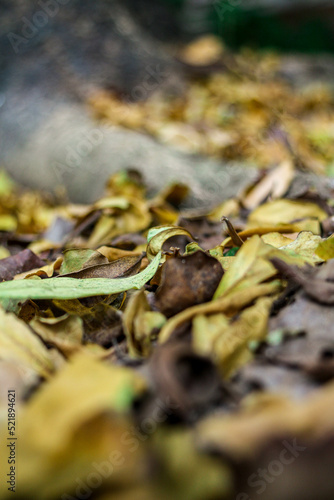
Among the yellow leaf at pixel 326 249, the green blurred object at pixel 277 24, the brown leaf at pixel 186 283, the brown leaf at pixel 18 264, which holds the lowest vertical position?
the green blurred object at pixel 277 24

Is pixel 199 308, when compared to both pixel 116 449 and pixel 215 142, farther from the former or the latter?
pixel 215 142

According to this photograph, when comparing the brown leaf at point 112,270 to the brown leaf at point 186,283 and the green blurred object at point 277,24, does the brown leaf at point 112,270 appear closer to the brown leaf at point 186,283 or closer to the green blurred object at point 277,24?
the brown leaf at point 186,283

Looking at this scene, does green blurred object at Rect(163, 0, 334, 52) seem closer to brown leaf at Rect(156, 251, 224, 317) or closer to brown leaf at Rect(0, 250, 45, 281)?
brown leaf at Rect(0, 250, 45, 281)

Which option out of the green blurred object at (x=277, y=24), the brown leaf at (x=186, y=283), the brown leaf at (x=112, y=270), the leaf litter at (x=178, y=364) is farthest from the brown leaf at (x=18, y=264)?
the green blurred object at (x=277, y=24)

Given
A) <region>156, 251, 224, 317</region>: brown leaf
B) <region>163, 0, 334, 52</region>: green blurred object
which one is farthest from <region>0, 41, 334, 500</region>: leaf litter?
<region>163, 0, 334, 52</region>: green blurred object

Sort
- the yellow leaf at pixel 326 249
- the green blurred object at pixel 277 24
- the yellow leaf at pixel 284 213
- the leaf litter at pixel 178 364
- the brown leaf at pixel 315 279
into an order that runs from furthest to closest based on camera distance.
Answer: the green blurred object at pixel 277 24 → the yellow leaf at pixel 284 213 → the yellow leaf at pixel 326 249 → the brown leaf at pixel 315 279 → the leaf litter at pixel 178 364

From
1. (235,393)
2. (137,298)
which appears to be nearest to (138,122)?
(137,298)
